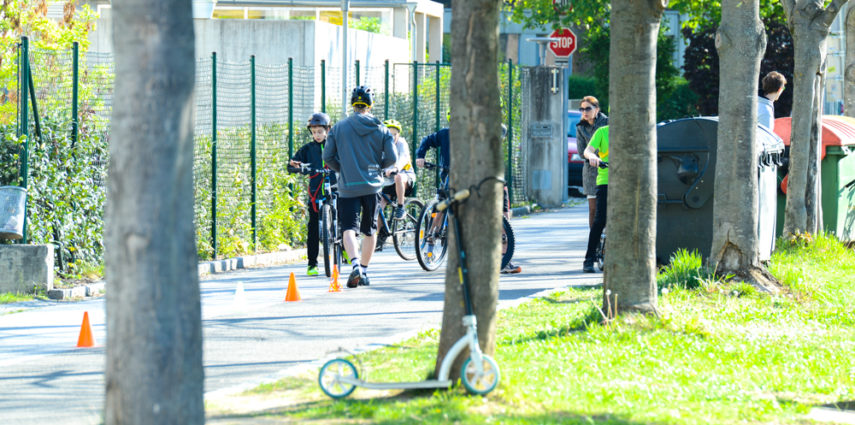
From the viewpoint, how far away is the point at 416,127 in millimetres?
18703

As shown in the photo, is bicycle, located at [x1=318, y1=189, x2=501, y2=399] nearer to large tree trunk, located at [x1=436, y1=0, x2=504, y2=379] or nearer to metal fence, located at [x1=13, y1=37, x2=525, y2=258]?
large tree trunk, located at [x1=436, y1=0, x2=504, y2=379]

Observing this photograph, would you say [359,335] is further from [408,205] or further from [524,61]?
[524,61]

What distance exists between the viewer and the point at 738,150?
10.3 meters

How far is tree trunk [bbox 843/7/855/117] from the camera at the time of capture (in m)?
17.3

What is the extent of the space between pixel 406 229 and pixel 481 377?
7.85 meters

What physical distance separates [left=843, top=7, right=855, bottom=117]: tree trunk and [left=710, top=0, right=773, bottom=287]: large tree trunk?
7.50 meters

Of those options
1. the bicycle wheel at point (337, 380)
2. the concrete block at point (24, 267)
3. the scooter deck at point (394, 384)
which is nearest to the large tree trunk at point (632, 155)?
the scooter deck at point (394, 384)

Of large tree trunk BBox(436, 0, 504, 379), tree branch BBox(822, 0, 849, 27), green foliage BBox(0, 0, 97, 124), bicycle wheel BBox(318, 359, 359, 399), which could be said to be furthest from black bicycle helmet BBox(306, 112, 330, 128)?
green foliage BBox(0, 0, 97, 124)

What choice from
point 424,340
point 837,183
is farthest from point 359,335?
point 837,183

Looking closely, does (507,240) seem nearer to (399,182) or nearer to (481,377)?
(399,182)

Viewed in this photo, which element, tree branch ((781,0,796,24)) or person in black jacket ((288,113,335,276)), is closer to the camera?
person in black jacket ((288,113,335,276))

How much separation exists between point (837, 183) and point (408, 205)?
5289mm

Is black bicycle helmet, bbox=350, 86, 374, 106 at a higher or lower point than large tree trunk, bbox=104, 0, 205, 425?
higher

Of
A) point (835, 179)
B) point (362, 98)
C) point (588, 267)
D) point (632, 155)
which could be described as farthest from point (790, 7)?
point (632, 155)
